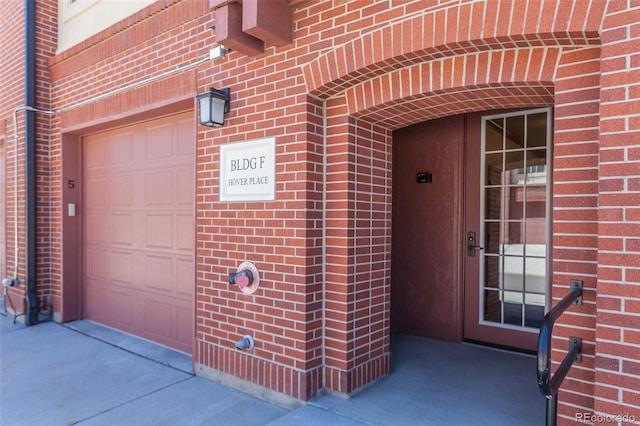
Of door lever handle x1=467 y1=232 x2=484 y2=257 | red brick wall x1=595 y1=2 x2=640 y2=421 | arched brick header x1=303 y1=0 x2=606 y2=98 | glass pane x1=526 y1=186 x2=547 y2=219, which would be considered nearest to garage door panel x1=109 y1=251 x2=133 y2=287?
arched brick header x1=303 y1=0 x2=606 y2=98

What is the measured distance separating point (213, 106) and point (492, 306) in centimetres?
334

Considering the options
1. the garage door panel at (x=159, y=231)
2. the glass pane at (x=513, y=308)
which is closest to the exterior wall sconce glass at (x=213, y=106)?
the garage door panel at (x=159, y=231)

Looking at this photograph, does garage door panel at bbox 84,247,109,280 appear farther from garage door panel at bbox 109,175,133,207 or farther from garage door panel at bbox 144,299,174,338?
garage door panel at bbox 144,299,174,338

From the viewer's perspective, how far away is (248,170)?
3.55m

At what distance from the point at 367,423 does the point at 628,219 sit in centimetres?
198

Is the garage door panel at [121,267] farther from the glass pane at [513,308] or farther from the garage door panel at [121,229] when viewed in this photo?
the glass pane at [513,308]

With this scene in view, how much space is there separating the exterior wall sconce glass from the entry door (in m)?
2.52

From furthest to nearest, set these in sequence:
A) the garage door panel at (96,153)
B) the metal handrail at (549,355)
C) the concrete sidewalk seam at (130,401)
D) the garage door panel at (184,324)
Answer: the garage door panel at (96,153) < the garage door panel at (184,324) < the concrete sidewalk seam at (130,401) < the metal handrail at (549,355)

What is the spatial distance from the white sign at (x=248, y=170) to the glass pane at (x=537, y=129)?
8.37ft

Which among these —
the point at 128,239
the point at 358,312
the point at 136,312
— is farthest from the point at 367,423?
the point at 128,239

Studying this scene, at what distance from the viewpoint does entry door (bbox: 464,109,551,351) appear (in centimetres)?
413

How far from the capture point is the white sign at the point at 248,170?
11.1 feet

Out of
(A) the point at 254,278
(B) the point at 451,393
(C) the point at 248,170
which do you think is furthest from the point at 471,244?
(C) the point at 248,170

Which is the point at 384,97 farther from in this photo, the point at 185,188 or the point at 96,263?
the point at 96,263
